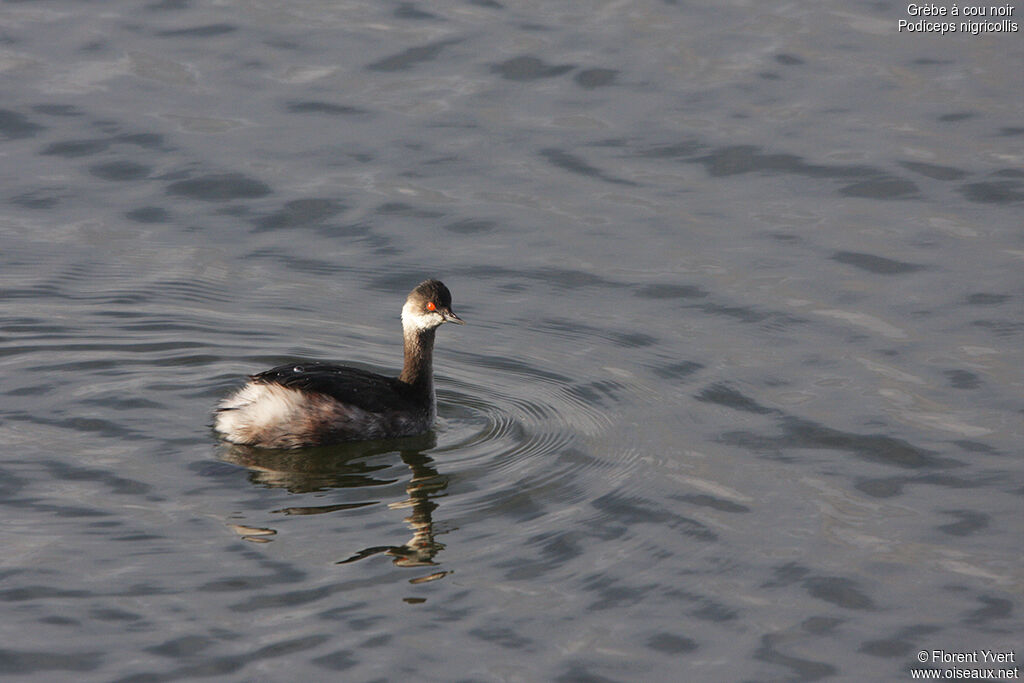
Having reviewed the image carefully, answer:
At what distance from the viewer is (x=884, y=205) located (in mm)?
12383

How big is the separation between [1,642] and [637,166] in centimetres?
758

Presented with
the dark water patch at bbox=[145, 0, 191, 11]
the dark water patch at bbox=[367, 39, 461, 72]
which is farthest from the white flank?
the dark water patch at bbox=[145, 0, 191, 11]

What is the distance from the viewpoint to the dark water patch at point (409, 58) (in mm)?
14562

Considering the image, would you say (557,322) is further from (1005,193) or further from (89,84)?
(89,84)

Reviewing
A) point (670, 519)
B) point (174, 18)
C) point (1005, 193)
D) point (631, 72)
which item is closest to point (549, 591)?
point (670, 519)

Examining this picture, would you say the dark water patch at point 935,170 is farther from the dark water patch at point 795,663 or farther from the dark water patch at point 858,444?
the dark water patch at point 795,663

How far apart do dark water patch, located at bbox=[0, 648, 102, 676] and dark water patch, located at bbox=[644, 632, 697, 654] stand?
246cm

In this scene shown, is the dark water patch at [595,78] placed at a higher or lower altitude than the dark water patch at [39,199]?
higher

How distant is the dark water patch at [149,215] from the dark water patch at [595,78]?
4302 mm

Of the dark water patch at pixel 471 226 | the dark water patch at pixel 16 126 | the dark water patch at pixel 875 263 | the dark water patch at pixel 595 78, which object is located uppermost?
the dark water patch at pixel 595 78

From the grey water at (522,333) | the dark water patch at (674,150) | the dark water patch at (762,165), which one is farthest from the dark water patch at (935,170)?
the dark water patch at (674,150)

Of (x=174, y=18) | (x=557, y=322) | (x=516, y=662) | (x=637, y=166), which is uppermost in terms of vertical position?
(x=174, y=18)

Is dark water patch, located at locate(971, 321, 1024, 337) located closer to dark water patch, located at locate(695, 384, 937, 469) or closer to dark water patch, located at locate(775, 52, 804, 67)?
dark water patch, located at locate(695, 384, 937, 469)

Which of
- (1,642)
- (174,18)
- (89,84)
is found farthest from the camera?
(174,18)
